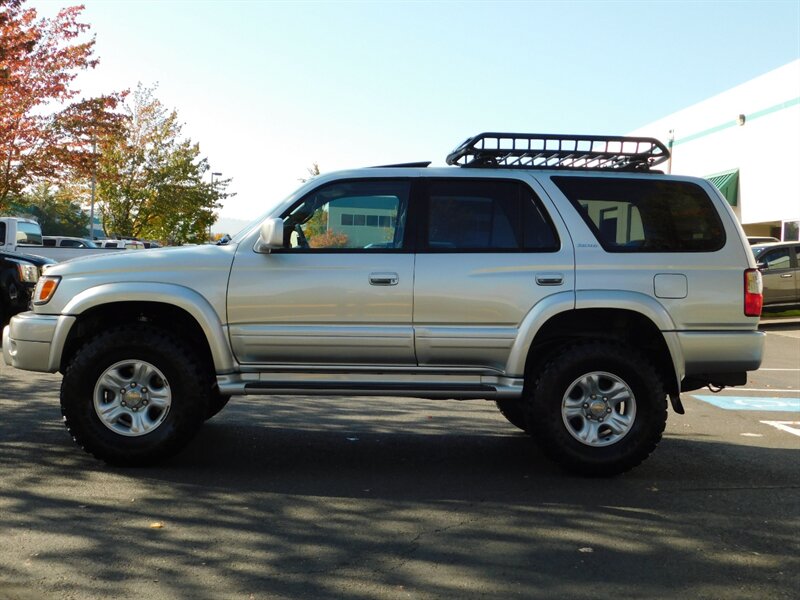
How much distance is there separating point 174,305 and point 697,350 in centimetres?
361

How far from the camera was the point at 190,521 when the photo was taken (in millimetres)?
5125

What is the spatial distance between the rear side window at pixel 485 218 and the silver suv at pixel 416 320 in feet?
0.05

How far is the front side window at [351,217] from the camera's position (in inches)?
259

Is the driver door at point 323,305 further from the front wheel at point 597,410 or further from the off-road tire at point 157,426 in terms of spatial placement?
the front wheel at point 597,410

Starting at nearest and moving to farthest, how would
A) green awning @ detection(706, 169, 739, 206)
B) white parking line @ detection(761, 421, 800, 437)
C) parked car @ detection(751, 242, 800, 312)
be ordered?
white parking line @ detection(761, 421, 800, 437) < parked car @ detection(751, 242, 800, 312) < green awning @ detection(706, 169, 739, 206)

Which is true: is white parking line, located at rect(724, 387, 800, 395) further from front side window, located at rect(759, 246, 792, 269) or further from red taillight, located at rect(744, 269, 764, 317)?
front side window, located at rect(759, 246, 792, 269)

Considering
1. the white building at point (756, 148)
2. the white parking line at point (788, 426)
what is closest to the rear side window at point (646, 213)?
the white parking line at point (788, 426)

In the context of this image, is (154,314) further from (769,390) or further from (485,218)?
(769,390)

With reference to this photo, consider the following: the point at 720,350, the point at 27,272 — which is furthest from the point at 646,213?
the point at 27,272

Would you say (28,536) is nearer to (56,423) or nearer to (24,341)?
(24,341)

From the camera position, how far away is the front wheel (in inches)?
250

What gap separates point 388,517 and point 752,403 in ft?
20.9

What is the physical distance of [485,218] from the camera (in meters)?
6.63

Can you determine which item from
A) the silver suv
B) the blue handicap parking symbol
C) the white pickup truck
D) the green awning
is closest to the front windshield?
the silver suv
